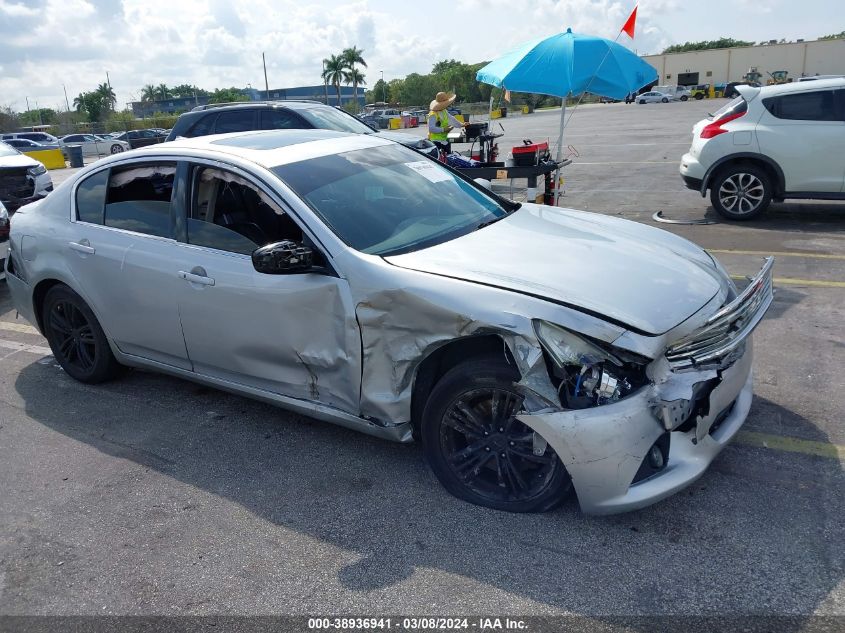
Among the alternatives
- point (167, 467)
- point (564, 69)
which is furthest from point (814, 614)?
point (564, 69)

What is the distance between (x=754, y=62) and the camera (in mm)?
81812

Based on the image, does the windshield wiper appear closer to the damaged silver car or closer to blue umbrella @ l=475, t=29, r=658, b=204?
the damaged silver car

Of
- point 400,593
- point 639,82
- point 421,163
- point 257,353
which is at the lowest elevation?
point 400,593

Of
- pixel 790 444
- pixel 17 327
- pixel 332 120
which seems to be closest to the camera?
pixel 790 444

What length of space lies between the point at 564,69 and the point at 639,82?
100 centimetres

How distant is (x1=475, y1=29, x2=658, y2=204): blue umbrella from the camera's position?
761 cm

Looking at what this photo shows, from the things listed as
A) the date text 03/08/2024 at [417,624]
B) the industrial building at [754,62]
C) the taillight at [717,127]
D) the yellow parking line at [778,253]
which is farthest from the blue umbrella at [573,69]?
the industrial building at [754,62]

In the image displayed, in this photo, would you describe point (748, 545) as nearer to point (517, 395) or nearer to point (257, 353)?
point (517, 395)

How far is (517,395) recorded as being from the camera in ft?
9.64

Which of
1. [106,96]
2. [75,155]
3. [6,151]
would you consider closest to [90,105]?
[106,96]

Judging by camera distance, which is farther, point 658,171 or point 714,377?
point 658,171

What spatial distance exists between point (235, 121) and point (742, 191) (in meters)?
7.21

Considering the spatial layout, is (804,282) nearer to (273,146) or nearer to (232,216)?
(273,146)

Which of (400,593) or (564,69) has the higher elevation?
(564,69)
